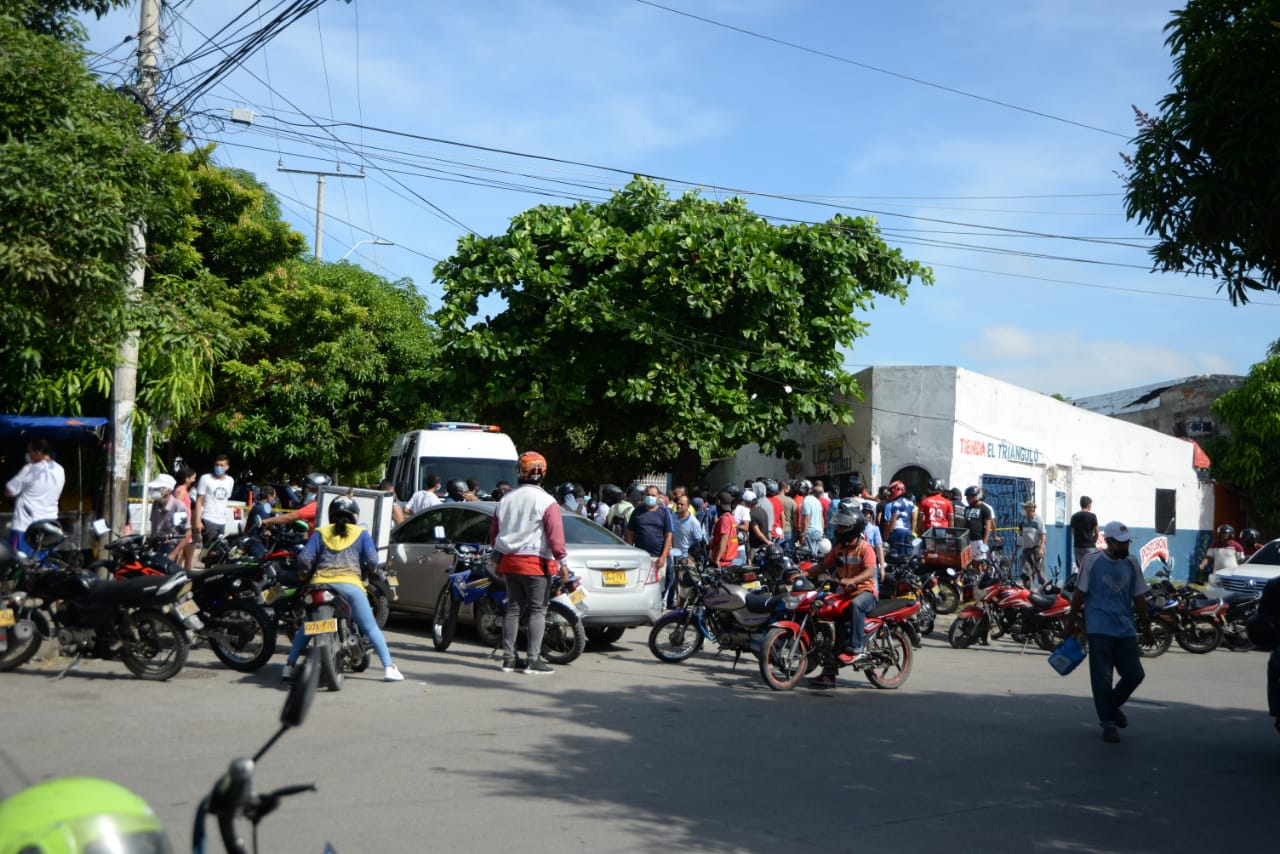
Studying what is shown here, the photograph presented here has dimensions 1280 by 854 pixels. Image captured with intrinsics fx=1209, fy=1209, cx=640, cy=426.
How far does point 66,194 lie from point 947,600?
42.2 ft

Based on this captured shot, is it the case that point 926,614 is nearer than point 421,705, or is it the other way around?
point 421,705

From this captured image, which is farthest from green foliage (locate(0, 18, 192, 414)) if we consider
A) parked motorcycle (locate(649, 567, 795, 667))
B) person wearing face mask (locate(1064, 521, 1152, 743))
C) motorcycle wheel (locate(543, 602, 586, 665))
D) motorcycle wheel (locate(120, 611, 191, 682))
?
person wearing face mask (locate(1064, 521, 1152, 743))

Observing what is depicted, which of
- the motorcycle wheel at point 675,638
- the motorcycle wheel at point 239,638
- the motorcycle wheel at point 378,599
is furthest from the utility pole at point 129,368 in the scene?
the motorcycle wheel at point 675,638

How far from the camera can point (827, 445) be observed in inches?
1152

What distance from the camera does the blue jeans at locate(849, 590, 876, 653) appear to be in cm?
1073

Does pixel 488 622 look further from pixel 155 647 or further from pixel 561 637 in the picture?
pixel 155 647

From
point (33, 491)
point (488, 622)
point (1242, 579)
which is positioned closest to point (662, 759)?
point (488, 622)

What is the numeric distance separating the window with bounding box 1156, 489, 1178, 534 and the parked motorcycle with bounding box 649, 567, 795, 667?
21655mm

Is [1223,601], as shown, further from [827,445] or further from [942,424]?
[827,445]

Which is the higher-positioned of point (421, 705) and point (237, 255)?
point (237, 255)

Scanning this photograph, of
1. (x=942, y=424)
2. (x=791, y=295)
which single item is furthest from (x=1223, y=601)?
(x=791, y=295)

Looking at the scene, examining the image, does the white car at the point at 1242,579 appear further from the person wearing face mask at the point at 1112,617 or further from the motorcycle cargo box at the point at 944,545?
the person wearing face mask at the point at 1112,617

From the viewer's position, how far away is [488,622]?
12453 mm

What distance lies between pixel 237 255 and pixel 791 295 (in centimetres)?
1131
